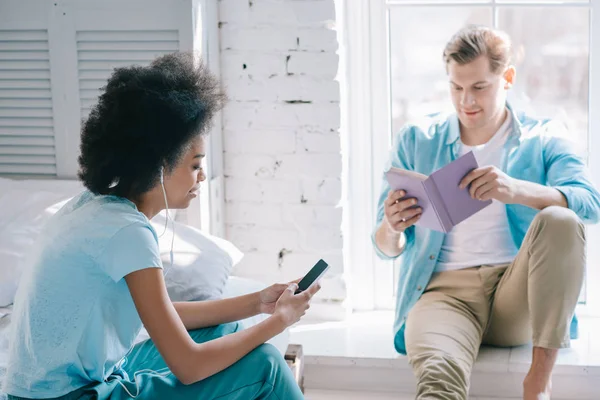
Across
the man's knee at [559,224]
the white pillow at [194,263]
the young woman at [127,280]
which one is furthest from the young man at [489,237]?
the young woman at [127,280]

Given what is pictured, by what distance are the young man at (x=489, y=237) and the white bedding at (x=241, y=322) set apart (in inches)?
13.6

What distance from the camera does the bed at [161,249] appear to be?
2.13 metres

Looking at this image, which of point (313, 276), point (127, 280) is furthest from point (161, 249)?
point (127, 280)

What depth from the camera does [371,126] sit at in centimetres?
291

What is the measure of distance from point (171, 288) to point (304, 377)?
0.71m

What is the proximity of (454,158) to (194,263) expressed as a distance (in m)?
0.81

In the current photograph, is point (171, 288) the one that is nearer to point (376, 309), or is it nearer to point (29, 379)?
point (29, 379)

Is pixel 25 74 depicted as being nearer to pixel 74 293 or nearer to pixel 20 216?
pixel 20 216

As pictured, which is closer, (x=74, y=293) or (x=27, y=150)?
(x=74, y=293)

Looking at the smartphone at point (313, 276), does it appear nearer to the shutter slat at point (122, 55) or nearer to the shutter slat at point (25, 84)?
the shutter slat at point (122, 55)

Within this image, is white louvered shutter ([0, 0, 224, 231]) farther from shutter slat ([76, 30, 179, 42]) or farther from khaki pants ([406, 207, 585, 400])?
khaki pants ([406, 207, 585, 400])

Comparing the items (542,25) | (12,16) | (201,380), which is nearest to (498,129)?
(542,25)

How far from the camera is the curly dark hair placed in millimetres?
1536

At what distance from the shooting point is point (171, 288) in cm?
211
